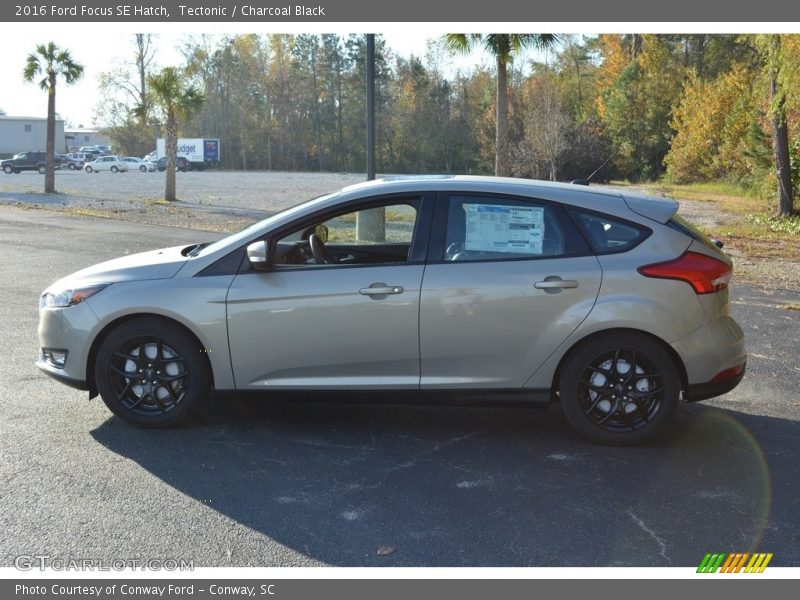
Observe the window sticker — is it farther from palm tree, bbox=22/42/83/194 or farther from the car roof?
palm tree, bbox=22/42/83/194

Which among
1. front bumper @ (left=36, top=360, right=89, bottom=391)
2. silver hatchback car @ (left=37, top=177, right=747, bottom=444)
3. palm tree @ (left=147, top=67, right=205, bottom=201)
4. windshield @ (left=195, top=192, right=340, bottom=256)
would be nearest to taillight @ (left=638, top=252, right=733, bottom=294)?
silver hatchback car @ (left=37, top=177, right=747, bottom=444)

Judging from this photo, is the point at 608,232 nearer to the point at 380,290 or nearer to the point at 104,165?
the point at 380,290

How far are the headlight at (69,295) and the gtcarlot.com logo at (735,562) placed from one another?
388cm

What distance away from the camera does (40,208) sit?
28406mm

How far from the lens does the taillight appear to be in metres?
5.21

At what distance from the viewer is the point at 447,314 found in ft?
17.3

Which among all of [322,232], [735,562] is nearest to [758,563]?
[735,562]

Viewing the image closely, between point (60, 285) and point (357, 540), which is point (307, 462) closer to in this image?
point (357, 540)

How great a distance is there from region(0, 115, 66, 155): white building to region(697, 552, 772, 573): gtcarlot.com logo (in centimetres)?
9103

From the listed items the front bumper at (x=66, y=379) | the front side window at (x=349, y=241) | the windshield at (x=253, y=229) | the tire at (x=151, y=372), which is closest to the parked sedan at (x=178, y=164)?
the front side window at (x=349, y=241)

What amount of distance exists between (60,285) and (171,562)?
→ 2590 millimetres

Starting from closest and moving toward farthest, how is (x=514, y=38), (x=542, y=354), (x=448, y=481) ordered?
1. (x=448, y=481)
2. (x=542, y=354)
3. (x=514, y=38)

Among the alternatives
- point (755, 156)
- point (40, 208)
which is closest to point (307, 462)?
point (40, 208)
